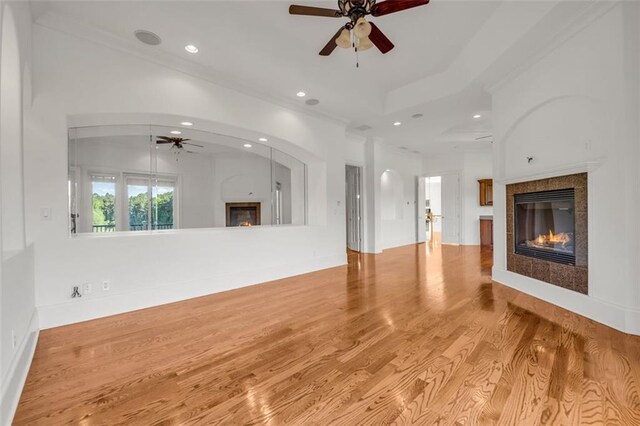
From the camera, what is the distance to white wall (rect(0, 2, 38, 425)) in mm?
1662

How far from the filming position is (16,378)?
1744mm

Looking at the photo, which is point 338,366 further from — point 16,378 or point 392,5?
point 392,5

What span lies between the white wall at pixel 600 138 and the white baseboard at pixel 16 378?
4.64 m

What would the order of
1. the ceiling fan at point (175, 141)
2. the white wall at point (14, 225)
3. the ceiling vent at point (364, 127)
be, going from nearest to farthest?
the white wall at point (14, 225) → the ceiling fan at point (175, 141) → the ceiling vent at point (364, 127)

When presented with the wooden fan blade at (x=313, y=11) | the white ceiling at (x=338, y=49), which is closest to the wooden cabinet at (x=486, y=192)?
the white ceiling at (x=338, y=49)

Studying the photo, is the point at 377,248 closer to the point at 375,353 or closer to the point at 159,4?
the point at 375,353

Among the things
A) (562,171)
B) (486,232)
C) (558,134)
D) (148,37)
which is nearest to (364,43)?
(148,37)

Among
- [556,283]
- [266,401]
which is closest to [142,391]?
[266,401]

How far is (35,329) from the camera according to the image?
2.56 m

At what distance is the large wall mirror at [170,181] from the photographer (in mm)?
3371

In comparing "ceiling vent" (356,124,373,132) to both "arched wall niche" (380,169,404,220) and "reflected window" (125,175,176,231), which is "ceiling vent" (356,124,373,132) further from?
"reflected window" (125,175,176,231)

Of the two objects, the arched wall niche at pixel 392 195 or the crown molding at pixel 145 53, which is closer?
the crown molding at pixel 145 53

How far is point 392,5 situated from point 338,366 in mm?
3130

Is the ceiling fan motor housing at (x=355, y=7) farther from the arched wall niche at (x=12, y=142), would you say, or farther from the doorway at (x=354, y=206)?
the doorway at (x=354, y=206)
